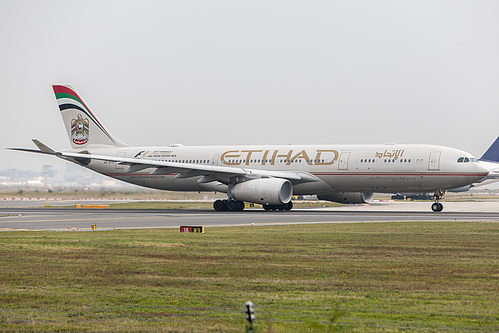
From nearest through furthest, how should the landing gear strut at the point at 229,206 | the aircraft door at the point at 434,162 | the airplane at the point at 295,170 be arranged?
1. the aircraft door at the point at 434,162
2. the airplane at the point at 295,170
3. the landing gear strut at the point at 229,206

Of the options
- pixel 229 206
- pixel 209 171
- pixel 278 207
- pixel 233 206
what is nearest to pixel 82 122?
pixel 209 171

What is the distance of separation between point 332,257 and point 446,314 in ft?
26.2

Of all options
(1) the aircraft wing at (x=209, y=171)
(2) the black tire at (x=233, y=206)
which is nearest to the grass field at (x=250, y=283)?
(1) the aircraft wing at (x=209, y=171)

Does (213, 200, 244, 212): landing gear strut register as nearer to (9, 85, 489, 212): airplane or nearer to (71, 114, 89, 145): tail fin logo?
(9, 85, 489, 212): airplane

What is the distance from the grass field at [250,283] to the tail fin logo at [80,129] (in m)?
32.5

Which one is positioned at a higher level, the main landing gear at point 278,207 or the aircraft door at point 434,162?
the aircraft door at point 434,162

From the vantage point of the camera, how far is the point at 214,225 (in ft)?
109

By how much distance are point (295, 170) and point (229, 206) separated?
4984 millimetres

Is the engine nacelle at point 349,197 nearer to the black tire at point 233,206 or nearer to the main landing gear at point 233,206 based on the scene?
the main landing gear at point 233,206

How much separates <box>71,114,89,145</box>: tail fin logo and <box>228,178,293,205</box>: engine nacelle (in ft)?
52.3

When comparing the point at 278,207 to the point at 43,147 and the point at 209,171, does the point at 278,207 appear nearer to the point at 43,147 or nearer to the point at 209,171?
the point at 209,171

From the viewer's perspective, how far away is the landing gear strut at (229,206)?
48.1 metres

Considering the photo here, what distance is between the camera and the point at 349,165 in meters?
46.0

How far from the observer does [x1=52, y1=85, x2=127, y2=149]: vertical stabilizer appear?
2238 inches
